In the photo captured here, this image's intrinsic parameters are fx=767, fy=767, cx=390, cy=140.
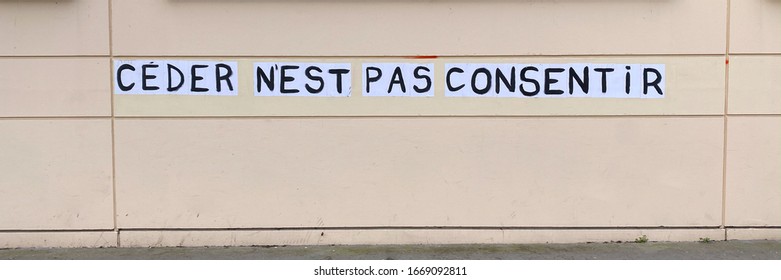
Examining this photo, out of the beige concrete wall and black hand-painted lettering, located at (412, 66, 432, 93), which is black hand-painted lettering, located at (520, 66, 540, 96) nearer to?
the beige concrete wall

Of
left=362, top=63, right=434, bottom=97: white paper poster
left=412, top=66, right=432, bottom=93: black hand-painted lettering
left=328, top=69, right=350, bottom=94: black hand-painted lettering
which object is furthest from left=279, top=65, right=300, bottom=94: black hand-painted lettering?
left=412, top=66, right=432, bottom=93: black hand-painted lettering

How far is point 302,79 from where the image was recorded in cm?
545

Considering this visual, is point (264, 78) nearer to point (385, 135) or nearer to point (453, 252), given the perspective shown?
point (385, 135)

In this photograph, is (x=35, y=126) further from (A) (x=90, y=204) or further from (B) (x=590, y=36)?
(B) (x=590, y=36)

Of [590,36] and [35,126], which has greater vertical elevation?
[590,36]

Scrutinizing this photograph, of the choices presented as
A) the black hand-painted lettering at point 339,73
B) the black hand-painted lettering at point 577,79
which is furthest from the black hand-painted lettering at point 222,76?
the black hand-painted lettering at point 577,79

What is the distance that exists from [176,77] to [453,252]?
7.60 ft

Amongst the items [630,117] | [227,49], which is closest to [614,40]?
[630,117]

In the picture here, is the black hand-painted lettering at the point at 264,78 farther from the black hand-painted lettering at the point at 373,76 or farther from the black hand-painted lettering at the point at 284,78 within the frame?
the black hand-painted lettering at the point at 373,76

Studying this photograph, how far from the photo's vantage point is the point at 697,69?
214 inches

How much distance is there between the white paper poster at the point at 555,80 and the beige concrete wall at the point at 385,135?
0.06 metres

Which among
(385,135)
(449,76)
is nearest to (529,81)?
(449,76)

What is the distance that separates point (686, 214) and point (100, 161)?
4.26 meters

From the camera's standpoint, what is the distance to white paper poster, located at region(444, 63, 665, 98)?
5441 millimetres
